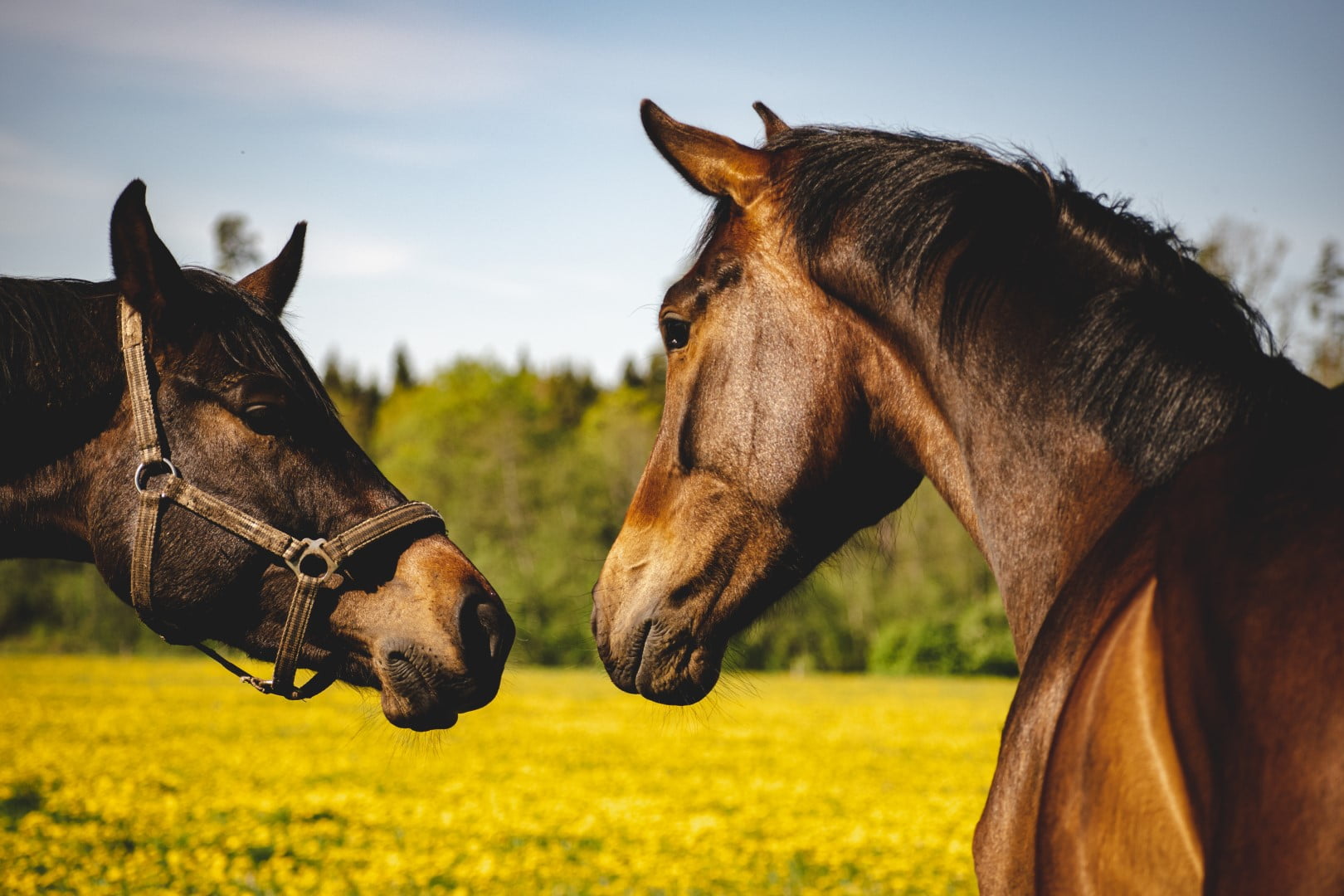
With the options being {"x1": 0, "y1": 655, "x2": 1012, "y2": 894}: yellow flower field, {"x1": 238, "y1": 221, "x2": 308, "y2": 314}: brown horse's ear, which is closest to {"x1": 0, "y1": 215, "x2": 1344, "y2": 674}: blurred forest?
{"x1": 0, "y1": 655, "x2": 1012, "y2": 894}: yellow flower field

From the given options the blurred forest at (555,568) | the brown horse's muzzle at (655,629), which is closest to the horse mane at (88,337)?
the brown horse's muzzle at (655,629)

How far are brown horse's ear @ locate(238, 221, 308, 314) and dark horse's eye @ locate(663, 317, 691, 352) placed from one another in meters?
1.55

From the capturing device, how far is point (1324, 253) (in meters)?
19.1

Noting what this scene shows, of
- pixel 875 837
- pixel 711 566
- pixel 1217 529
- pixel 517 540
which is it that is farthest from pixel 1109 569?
pixel 517 540

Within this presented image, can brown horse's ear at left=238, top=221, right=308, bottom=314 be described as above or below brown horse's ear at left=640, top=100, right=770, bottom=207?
below

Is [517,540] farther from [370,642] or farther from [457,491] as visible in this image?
[370,642]

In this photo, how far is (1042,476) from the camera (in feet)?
6.62

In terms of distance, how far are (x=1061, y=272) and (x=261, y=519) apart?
2150mm

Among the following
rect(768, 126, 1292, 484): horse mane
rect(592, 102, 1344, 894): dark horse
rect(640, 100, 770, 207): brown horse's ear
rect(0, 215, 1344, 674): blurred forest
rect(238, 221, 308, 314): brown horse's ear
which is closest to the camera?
rect(592, 102, 1344, 894): dark horse

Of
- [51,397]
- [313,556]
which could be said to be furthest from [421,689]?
[51,397]

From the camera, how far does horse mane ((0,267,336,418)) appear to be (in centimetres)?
269

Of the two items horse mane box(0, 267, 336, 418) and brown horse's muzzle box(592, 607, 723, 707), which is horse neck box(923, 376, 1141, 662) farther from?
horse mane box(0, 267, 336, 418)

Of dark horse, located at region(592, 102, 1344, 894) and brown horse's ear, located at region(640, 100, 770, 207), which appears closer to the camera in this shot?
dark horse, located at region(592, 102, 1344, 894)

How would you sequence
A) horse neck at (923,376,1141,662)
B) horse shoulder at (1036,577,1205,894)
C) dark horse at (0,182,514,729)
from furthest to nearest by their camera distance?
dark horse at (0,182,514,729) → horse neck at (923,376,1141,662) → horse shoulder at (1036,577,1205,894)
